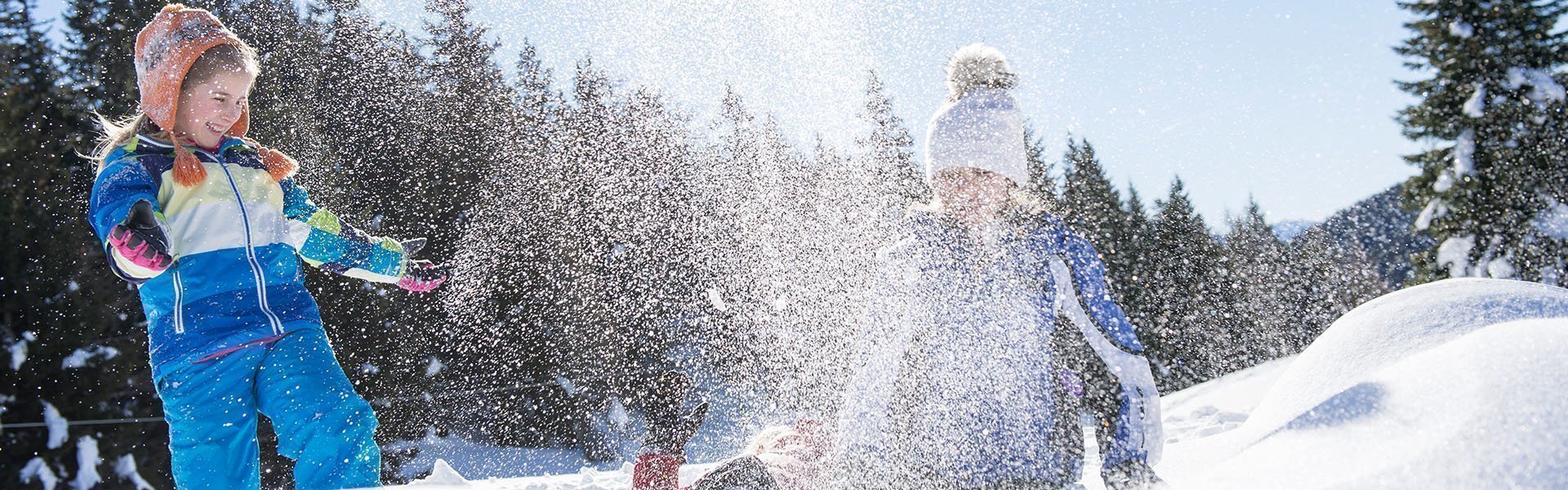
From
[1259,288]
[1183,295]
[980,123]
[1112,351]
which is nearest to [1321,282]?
[1259,288]

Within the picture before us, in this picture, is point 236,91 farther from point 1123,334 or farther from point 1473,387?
point 1473,387

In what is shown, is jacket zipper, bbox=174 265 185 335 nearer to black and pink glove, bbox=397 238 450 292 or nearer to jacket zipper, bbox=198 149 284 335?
jacket zipper, bbox=198 149 284 335

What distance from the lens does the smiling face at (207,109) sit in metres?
2.62

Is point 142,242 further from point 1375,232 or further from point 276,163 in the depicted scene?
point 1375,232

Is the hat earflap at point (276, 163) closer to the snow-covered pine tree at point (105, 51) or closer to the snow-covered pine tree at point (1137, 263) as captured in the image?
the snow-covered pine tree at point (105, 51)

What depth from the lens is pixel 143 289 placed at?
8.18 feet

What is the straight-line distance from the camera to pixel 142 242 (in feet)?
7.11

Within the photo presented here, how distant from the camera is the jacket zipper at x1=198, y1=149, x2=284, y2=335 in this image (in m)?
2.53

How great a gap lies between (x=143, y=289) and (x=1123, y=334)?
2822 mm

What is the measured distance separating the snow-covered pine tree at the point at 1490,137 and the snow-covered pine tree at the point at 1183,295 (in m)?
10.0

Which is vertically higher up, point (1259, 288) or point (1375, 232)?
point (1375, 232)

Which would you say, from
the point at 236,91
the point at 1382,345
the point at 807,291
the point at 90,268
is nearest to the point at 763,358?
the point at 807,291

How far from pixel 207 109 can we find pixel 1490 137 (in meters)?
17.1

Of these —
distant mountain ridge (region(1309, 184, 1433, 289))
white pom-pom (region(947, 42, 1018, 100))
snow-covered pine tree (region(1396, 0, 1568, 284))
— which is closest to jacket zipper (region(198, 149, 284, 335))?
white pom-pom (region(947, 42, 1018, 100))
